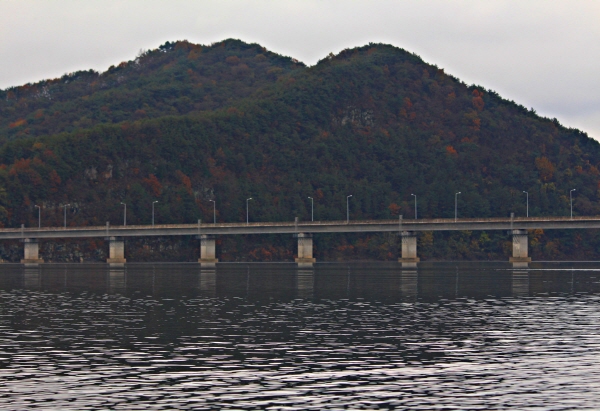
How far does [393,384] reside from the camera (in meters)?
38.1

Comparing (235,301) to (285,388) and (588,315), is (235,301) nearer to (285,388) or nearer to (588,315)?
(588,315)

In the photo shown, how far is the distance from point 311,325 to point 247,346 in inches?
478

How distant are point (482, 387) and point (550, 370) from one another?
529 centimetres

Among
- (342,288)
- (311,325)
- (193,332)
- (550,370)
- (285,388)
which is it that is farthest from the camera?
(342,288)

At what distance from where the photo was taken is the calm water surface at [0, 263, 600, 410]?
3544 cm

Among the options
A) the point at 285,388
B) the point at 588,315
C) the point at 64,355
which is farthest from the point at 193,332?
the point at 588,315

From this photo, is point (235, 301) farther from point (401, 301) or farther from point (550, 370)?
point (550, 370)

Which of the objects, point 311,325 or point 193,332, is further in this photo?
point 311,325

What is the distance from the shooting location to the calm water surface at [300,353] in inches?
1395

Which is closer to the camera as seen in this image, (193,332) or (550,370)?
(550,370)

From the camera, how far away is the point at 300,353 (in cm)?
4706

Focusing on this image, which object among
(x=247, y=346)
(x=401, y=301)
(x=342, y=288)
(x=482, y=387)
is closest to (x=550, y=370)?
(x=482, y=387)

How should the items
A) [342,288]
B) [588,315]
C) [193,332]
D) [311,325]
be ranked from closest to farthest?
[193,332] → [311,325] → [588,315] → [342,288]

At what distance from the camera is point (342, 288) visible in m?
108
